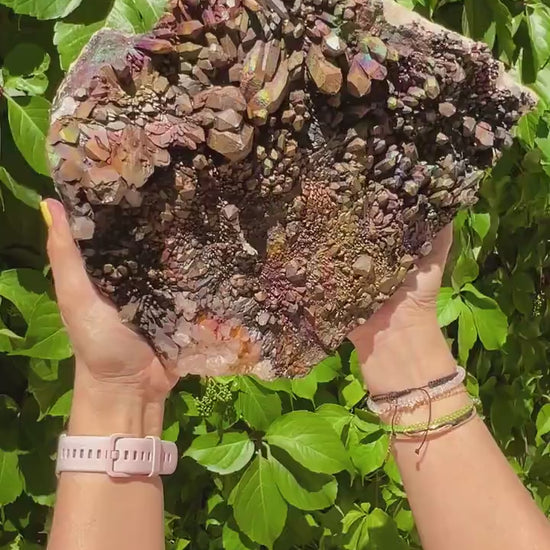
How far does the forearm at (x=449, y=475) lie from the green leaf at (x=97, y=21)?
1.02 feet

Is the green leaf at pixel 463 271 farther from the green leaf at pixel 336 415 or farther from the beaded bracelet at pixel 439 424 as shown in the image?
the beaded bracelet at pixel 439 424

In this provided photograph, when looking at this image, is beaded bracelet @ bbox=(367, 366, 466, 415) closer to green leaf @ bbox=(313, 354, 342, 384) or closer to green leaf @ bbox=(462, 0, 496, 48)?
green leaf @ bbox=(313, 354, 342, 384)

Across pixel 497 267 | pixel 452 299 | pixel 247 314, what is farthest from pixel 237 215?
pixel 497 267

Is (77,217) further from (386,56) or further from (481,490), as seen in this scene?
(481,490)

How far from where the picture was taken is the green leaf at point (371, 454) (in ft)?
2.88

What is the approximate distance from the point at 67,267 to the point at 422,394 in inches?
11.4

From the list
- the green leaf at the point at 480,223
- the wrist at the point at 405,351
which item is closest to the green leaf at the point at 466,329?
the green leaf at the point at 480,223

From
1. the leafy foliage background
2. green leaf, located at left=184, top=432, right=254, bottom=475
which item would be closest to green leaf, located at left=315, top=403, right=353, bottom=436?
the leafy foliage background

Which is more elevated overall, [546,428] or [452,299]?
[452,299]

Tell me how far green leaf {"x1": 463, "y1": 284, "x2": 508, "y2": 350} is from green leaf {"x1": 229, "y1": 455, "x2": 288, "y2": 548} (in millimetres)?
334

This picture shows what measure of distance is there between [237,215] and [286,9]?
5.4 inches

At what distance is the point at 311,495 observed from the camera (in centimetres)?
81

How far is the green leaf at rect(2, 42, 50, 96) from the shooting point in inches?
27.0

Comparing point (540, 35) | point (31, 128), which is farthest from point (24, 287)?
point (540, 35)
